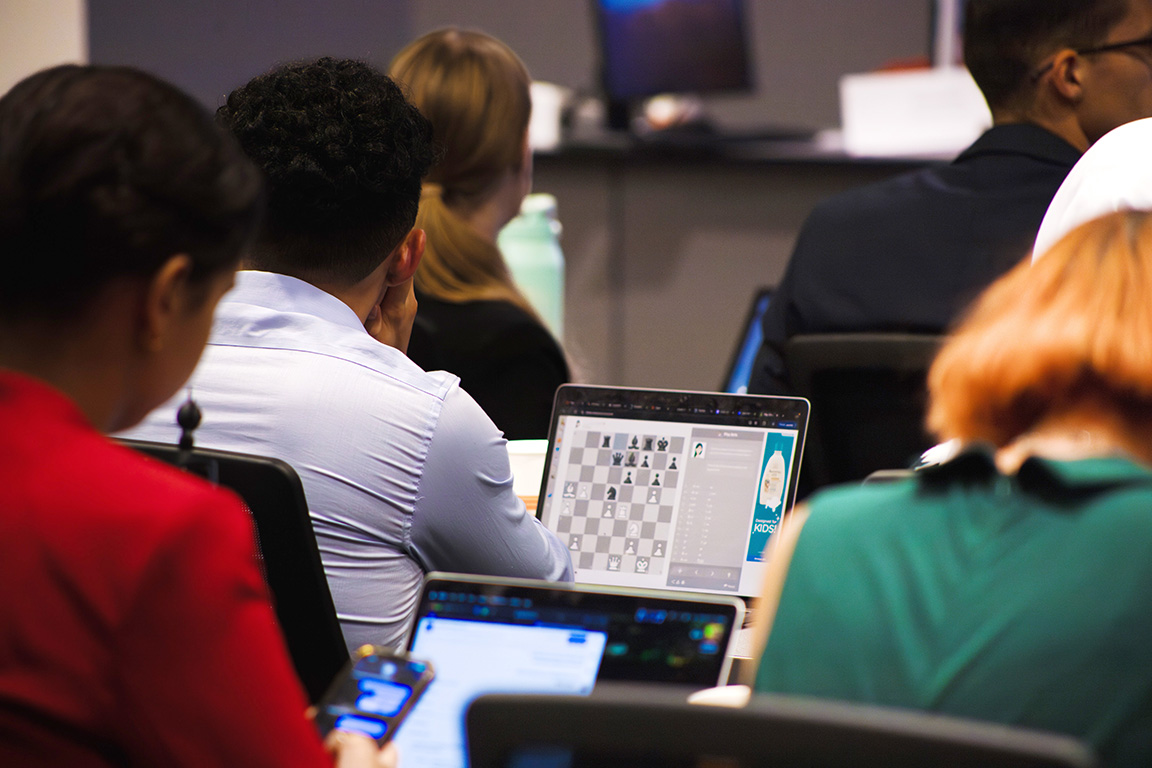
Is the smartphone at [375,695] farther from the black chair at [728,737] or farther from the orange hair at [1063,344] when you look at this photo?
the orange hair at [1063,344]

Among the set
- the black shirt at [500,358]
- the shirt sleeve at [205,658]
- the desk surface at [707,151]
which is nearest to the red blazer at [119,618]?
the shirt sleeve at [205,658]

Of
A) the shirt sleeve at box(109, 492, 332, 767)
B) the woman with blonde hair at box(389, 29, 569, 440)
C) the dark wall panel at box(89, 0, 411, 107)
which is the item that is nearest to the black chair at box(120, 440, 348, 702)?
the shirt sleeve at box(109, 492, 332, 767)

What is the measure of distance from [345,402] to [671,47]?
2942 mm

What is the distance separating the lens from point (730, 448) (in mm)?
1404

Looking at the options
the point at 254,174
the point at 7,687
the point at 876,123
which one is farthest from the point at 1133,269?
the point at 876,123

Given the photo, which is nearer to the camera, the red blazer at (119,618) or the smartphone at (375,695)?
the red blazer at (119,618)

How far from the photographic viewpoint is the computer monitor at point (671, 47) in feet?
12.7

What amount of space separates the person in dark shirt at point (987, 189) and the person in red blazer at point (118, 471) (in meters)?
1.34

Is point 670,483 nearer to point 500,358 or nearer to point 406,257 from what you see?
point 406,257

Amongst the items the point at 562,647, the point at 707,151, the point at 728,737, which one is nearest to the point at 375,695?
the point at 562,647

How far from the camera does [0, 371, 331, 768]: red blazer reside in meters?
0.66

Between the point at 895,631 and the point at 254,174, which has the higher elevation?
the point at 254,174

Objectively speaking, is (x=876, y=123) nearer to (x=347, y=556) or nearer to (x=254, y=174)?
(x=347, y=556)

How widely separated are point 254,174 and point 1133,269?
1.89 ft
